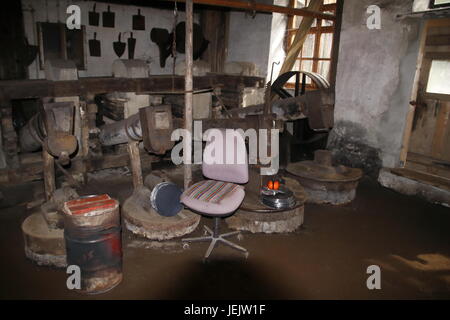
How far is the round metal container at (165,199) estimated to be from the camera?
4284 millimetres

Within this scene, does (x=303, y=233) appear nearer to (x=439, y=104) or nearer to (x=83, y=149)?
(x=83, y=149)

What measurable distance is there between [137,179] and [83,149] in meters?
1.52

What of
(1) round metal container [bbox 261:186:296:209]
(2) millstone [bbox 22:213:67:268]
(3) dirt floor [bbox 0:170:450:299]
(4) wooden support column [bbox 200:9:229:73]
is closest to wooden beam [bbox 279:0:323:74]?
(4) wooden support column [bbox 200:9:229:73]

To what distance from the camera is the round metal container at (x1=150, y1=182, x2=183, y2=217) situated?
4284 mm

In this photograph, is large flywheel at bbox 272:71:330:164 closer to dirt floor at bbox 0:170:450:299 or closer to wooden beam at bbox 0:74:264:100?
wooden beam at bbox 0:74:264:100

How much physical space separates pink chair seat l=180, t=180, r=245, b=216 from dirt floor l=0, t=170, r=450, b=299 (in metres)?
0.70

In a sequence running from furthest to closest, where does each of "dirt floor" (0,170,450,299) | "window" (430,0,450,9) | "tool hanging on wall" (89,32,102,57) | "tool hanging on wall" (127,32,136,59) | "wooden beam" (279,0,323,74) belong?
"tool hanging on wall" (127,32,136,59) < "tool hanging on wall" (89,32,102,57) < "wooden beam" (279,0,323,74) < "window" (430,0,450,9) < "dirt floor" (0,170,450,299)

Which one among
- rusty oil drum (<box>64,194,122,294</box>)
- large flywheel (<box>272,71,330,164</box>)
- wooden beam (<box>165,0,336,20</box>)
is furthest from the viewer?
large flywheel (<box>272,71,330,164</box>)

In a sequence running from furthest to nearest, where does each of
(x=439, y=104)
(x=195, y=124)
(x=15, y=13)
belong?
1. (x=439, y=104)
2. (x=15, y=13)
3. (x=195, y=124)

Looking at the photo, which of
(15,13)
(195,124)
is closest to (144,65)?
(195,124)

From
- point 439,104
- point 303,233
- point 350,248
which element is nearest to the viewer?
point 350,248

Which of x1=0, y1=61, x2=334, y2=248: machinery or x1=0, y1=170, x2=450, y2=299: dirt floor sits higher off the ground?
x1=0, y1=61, x2=334, y2=248: machinery

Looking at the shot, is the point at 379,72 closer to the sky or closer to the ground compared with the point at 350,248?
closer to the sky

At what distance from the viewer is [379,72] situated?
21.2 feet
